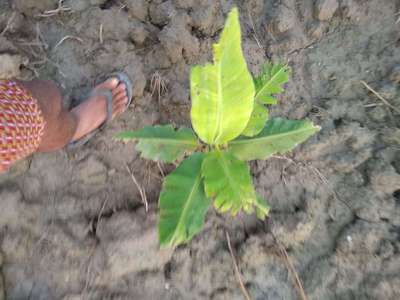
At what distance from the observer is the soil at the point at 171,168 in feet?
5.52

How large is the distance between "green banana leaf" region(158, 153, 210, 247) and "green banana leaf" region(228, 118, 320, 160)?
0.23 metres

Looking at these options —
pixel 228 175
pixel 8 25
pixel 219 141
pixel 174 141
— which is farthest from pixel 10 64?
pixel 228 175

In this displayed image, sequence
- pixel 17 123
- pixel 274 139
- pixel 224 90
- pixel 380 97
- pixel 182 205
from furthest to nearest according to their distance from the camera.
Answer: pixel 380 97, pixel 274 139, pixel 182 205, pixel 224 90, pixel 17 123

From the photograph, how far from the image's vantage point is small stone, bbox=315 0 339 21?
2042 mm

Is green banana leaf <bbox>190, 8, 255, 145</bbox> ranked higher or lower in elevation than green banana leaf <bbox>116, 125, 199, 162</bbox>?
higher

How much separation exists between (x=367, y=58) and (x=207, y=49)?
3.36 ft

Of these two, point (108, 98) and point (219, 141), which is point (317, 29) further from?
point (108, 98)

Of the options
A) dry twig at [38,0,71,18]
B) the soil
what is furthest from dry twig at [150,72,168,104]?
dry twig at [38,0,71,18]

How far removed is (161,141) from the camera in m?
1.50

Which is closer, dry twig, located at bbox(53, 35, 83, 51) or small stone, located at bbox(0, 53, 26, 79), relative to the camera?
small stone, located at bbox(0, 53, 26, 79)

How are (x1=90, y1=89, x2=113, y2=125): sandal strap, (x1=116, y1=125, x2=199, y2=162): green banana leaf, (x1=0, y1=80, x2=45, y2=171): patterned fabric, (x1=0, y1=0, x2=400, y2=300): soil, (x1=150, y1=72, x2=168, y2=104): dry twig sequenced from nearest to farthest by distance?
(x1=0, y1=80, x2=45, y2=171): patterned fabric < (x1=116, y1=125, x2=199, y2=162): green banana leaf < (x1=0, y1=0, x2=400, y2=300): soil < (x1=90, y1=89, x2=113, y2=125): sandal strap < (x1=150, y1=72, x2=168, y2=104): dry twig

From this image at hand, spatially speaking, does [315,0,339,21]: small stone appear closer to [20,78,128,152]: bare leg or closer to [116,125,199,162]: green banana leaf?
[116,125,199,162]: green banana leaf

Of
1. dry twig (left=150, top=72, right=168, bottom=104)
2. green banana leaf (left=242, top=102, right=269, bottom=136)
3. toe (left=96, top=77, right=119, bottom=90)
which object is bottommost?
green banana leaf (left=242, top=102, right=269, bottom=136)

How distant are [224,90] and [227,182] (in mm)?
405
